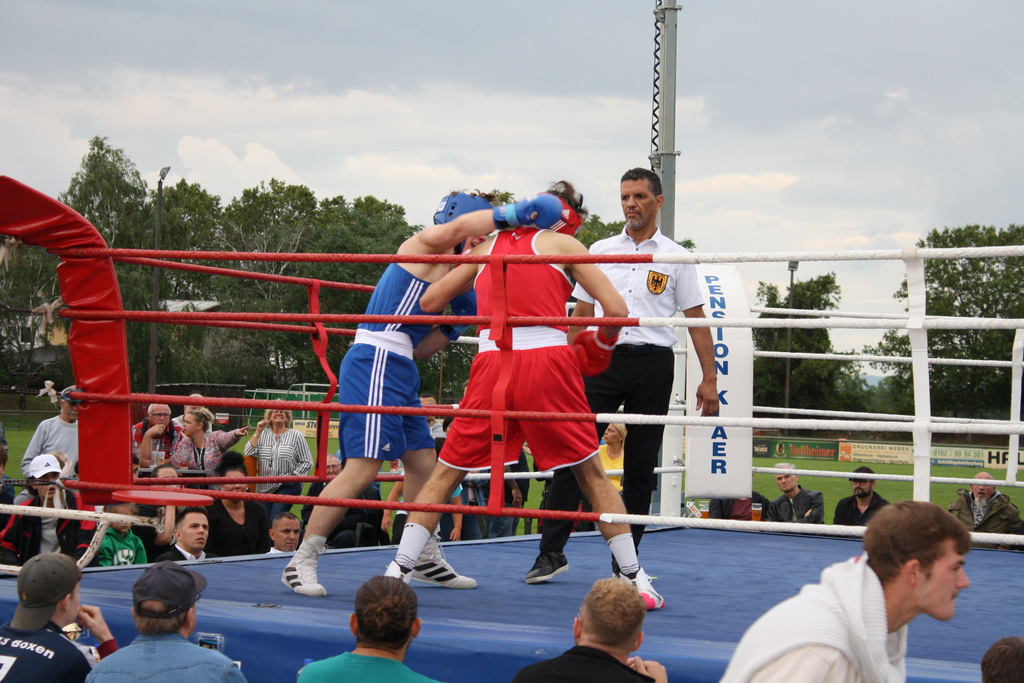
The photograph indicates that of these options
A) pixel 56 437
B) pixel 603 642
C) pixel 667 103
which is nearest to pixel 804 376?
pixel 667 103

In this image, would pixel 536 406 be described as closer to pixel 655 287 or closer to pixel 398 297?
pixel 398 297

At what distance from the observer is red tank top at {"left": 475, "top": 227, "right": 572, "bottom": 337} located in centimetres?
344

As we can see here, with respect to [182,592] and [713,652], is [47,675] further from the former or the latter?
[713,652]

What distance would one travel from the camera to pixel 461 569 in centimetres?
434

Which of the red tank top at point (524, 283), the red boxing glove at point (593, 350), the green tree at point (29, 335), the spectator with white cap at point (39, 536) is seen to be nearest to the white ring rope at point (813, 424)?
the red boxing glove at point (593, 350)

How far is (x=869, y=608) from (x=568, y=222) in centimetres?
224

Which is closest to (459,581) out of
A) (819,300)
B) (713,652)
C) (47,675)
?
(713,652)

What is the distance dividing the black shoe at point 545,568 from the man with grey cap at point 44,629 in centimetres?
179

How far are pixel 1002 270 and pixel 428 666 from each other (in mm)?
48828

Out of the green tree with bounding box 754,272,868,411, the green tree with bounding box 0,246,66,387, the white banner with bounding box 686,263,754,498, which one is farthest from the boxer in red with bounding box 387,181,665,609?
the green tree with bounding box 754,272,868,411

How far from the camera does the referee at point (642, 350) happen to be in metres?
3.87

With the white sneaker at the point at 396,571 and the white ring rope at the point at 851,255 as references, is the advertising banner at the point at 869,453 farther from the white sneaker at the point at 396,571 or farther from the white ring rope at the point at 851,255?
the white sneaker at the point at 396,571

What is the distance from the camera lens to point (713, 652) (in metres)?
2.76

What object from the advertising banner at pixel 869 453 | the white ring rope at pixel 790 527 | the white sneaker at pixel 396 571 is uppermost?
the white ring rope at pixel 790 527
